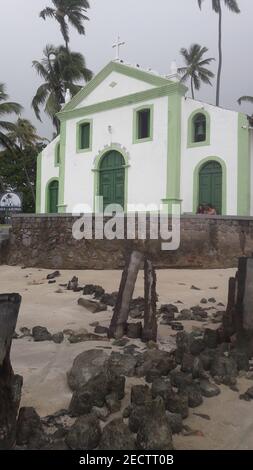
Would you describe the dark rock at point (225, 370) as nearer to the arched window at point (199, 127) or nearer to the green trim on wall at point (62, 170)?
the arched window at point (199, 127)

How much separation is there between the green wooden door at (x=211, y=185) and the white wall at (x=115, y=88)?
4048mm

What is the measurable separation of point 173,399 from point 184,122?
14.4 meters

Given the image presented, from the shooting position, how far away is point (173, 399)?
3.03 meters

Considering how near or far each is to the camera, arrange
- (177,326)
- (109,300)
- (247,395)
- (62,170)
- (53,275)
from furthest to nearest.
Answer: (62,170), (53,275), (109,300), (177,326), (247,395)

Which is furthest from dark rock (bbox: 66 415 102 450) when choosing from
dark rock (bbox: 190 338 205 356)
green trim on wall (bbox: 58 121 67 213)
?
green trim on wall (bbox: 58 121 67 213)

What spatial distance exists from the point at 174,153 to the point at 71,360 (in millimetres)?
12954

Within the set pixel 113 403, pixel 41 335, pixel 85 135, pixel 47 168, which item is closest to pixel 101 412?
pixel 113 403

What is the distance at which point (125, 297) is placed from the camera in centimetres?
509

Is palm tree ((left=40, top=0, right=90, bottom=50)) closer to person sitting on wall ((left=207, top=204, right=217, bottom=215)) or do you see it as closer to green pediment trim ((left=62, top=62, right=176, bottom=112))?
green pediment trim ((left=62, top=62, right=176, bottom=112))

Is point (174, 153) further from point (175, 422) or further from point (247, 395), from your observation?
point (175, 422)

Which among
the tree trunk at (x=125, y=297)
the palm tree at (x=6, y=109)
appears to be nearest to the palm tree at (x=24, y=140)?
the palm tree at (x=6, y=109)

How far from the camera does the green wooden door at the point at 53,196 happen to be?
70.2 feet

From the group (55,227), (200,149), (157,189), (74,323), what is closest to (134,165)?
(157,189)

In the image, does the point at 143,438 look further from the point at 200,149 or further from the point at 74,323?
the point at 200,149
